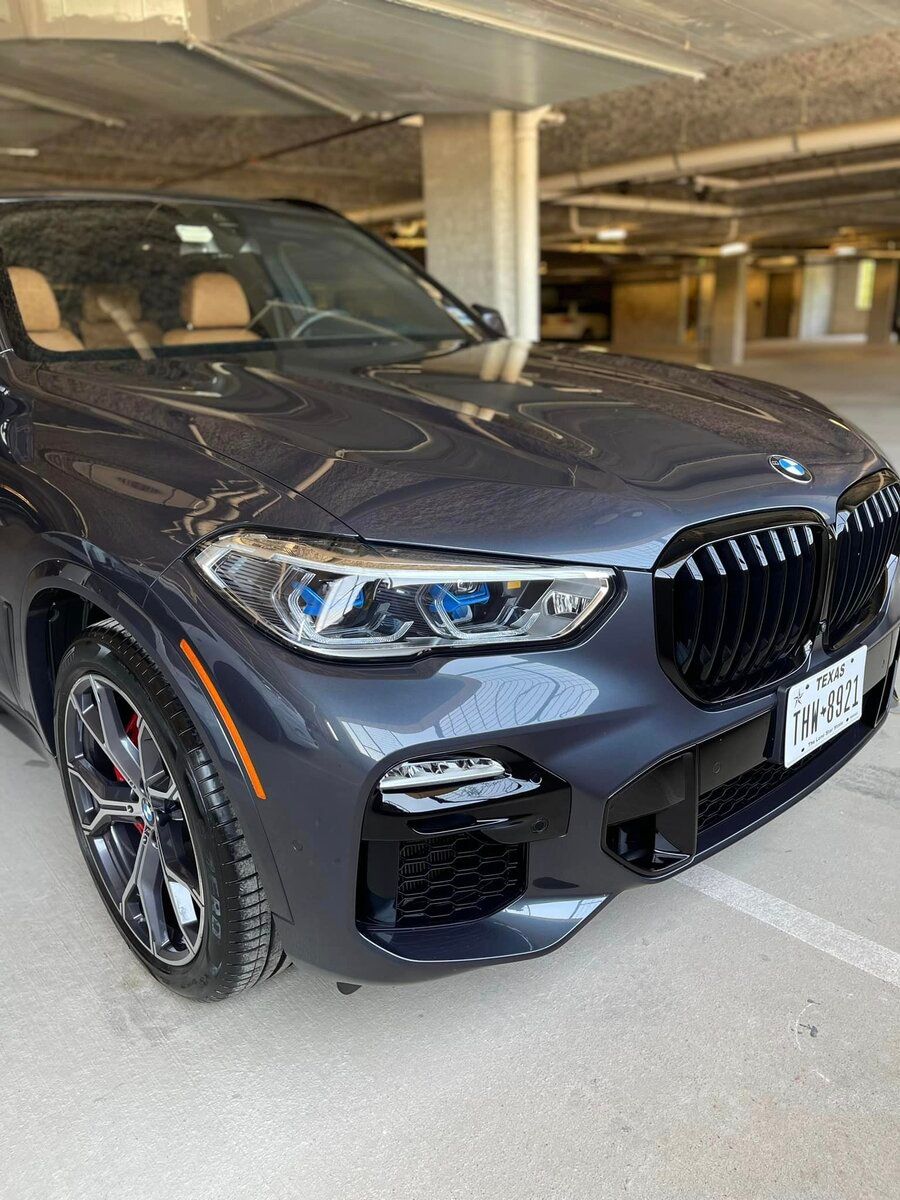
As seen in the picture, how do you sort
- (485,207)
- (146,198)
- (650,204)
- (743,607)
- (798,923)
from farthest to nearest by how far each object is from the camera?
(650,204), (485,207), (146,198), (798,923), (743,607)

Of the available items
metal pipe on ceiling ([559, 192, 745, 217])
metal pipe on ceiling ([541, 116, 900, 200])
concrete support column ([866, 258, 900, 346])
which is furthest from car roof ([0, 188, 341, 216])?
concrete support column ([866, 258, 900, 346])

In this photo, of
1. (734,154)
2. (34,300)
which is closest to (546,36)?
(34,300)

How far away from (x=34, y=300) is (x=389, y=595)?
166 cm

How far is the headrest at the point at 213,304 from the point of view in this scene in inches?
115

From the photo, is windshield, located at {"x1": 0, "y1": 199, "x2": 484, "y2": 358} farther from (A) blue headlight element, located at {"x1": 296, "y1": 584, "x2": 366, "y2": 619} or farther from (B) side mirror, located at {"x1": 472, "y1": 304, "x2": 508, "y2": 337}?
(A) blue headlight element, located at {"x1": 296, "y1": 584, "x2": 366, "y2": 619}

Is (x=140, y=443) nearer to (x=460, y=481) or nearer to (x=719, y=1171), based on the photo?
(x=460, y=481)

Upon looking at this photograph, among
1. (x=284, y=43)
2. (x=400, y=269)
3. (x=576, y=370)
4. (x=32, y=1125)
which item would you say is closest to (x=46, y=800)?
(x=32, y=1125)

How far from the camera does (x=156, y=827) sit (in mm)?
1780

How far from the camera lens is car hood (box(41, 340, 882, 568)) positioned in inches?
59.4

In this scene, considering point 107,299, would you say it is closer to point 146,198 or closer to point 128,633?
point 146,198

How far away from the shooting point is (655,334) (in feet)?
138

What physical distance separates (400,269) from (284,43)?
3479 millimetres

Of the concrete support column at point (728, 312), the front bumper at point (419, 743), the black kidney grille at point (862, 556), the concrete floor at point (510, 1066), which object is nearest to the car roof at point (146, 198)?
the front bumper at point (419, 743)

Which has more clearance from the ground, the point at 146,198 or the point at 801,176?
the point at 801,176
